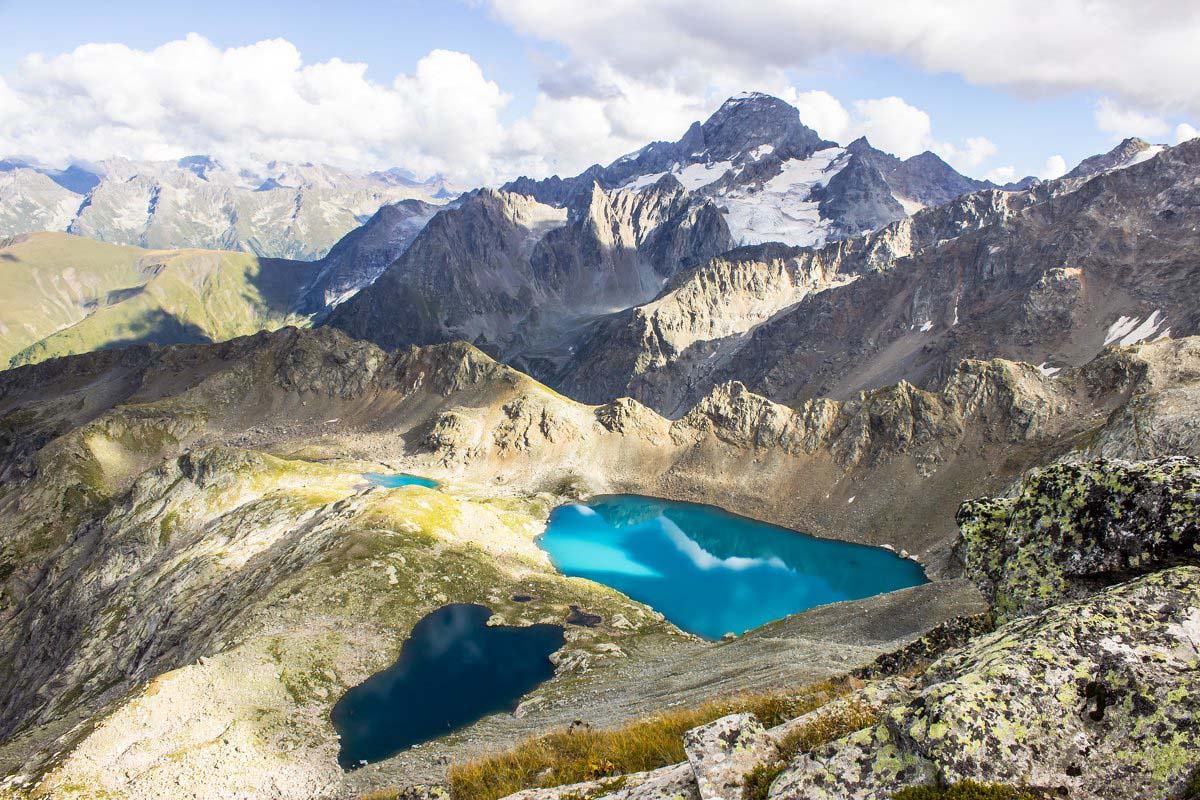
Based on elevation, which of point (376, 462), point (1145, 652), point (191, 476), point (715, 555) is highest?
point (376, 462)

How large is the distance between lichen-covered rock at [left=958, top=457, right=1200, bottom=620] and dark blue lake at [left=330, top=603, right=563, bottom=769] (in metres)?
36.5

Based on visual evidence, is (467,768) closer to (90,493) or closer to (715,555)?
(715,555)

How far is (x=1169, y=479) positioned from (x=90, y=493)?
128669 millimetres

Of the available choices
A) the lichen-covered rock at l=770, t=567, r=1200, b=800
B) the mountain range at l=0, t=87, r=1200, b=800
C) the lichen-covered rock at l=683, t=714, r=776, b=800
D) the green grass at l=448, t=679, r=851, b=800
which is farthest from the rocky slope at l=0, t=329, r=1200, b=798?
the lichen-covered rock at l=770, t=567, r=1200, b=800

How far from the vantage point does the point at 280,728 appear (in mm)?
38688

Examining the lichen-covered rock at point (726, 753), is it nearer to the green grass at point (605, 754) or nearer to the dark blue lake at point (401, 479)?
the green grass at point (605, 754)

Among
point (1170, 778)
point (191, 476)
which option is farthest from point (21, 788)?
point (191, 476)

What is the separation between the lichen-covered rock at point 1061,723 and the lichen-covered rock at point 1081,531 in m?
2.27

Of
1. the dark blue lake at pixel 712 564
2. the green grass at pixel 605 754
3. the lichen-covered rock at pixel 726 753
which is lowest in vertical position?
the green grass at pixel 605 754

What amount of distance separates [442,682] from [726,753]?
42.3m

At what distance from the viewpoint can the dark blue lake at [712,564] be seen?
75.1 metres

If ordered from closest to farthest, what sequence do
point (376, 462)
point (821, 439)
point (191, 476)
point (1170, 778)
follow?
point (1170, 778), point (191, 476), point (821, 439), point (376, 462)

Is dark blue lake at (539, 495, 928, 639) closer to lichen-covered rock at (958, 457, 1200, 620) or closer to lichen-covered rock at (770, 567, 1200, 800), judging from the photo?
lichen-covered rock at (958, 457, 1200, 620)

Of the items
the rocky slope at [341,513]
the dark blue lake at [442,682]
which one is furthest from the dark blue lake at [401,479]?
the dark blue lake at [442,682]
